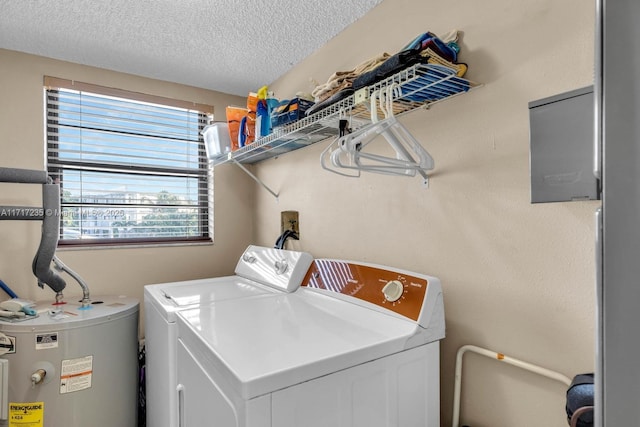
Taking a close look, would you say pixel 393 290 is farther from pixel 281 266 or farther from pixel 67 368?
pixel 67 368

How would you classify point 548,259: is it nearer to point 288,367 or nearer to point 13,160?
point 288,367

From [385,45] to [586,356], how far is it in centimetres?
147

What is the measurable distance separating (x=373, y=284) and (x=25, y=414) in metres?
1.80

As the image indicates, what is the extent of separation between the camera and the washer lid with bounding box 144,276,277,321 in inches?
59.6

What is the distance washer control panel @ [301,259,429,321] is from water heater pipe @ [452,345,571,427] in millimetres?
258

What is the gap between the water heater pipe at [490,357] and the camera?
98 centimetres

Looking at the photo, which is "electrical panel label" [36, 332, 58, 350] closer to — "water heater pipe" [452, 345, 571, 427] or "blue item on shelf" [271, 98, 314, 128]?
"blue item on shelf" [271, 98, 314, 128]

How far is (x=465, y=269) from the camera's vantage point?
4.11 ft

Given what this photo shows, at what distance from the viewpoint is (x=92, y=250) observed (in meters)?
2.26

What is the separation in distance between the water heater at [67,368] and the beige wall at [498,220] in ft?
5.03

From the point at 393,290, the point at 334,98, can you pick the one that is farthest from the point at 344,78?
the point at 393,290

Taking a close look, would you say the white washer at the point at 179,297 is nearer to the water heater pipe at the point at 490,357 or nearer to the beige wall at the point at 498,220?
the beige wall at the point at 498,220

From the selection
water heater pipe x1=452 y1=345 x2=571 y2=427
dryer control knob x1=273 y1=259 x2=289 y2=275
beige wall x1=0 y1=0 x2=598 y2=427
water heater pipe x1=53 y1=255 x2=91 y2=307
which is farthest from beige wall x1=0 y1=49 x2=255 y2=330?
water heater pipe x1=452 y1=345 x2=571 y2=427

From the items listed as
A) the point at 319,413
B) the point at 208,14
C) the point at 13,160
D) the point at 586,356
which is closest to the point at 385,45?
the point at 208,14
